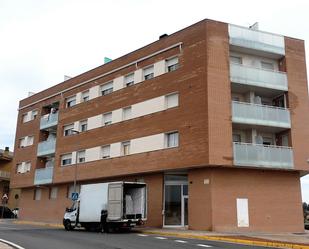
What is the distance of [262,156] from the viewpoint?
26.1m

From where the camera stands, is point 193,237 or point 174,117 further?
point 174,117

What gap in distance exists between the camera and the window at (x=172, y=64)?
2947 cm

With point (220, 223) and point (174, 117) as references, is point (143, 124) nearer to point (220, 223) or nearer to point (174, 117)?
point (174, 117)

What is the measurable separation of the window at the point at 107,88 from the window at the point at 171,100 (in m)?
7.29

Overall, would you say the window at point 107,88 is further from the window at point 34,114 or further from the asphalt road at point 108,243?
the asphalt road at point 108,243

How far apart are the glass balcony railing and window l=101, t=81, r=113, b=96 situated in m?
11.5

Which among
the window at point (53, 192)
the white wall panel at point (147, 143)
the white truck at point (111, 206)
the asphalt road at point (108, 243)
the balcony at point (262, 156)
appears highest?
the white wall panel at point (147, 143)

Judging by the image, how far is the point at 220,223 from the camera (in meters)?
25.0

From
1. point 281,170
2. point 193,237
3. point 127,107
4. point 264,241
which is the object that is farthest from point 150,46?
point 264,241

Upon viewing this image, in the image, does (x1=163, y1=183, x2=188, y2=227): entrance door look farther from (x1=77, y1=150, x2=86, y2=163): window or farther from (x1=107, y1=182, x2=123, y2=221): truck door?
(x1=77, y1=150, x2=86, y2=163): window

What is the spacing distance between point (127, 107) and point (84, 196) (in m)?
8.82

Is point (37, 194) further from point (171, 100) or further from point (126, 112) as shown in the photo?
point (171, 100)

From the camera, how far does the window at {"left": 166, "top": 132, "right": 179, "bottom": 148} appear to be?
2790cm

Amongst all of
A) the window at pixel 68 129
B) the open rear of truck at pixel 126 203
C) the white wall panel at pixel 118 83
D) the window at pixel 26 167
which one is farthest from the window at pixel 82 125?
the open rear of truck at pixel 126 203
